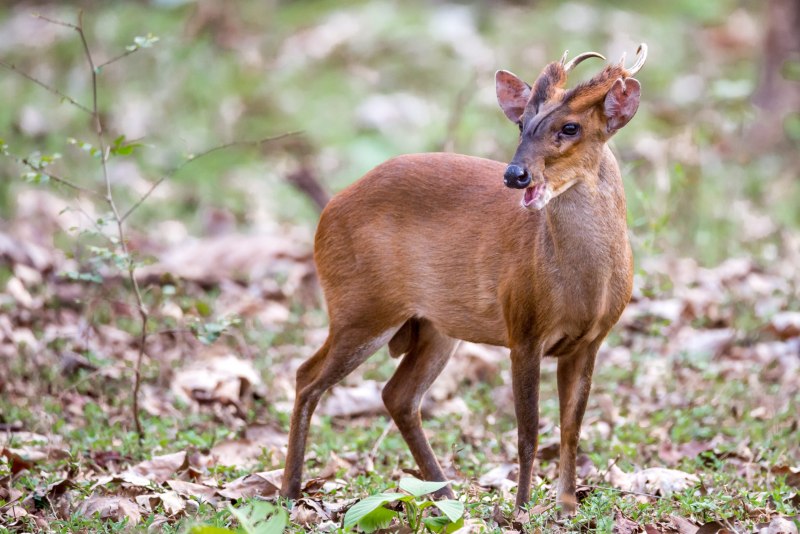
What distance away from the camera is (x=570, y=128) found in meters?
4.36

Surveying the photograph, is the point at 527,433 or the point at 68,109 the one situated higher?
the point at 68,109

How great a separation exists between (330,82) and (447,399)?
27.8 feet

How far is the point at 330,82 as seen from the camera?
14609mm

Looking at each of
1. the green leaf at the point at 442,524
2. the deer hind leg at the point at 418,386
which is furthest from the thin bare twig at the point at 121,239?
the green leaf at the point at 442,524

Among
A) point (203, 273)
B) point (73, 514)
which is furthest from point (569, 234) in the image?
point (203, 273)

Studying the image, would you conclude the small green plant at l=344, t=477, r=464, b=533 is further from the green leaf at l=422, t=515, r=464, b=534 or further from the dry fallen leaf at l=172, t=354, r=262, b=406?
the dry fallen leaf at l=172, t=354, r=262, b=406

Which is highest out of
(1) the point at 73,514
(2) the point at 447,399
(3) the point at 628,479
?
(2) the point at 447,399

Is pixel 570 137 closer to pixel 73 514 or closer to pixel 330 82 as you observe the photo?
pixel 73 514

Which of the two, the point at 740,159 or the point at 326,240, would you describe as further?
the point at 740,159

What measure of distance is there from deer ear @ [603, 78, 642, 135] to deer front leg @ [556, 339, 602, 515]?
95cm

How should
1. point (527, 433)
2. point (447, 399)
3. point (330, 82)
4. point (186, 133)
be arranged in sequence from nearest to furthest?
1. point (527, 433)
2. point (447, 399)
3. point (186, 133)
4. point (330, 82)

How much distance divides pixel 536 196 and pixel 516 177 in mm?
150

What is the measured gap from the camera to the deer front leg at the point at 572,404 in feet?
15.9

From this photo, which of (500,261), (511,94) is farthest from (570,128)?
(500,261)
